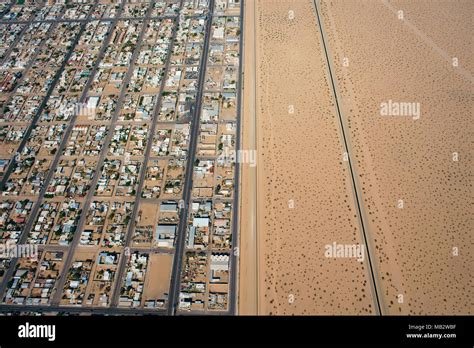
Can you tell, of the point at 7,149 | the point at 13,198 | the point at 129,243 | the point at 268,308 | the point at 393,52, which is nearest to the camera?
the point at 268,308

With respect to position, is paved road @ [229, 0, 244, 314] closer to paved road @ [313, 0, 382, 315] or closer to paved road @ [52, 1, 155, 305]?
paved road @ [52, 1, 155, 305]

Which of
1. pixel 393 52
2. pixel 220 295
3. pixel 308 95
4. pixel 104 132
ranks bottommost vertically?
pixel 220 295

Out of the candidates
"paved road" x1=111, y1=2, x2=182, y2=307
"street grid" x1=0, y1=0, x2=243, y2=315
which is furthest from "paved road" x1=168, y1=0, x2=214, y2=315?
"paved road" x1=111, y1=2, x2=182, y2=307

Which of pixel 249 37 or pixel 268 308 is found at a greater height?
pixel 249 37

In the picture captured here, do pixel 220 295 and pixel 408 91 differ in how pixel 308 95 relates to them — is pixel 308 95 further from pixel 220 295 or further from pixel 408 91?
pixel 220 295

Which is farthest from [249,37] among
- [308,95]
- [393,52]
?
[393,52]

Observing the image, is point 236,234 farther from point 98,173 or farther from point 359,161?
point 98,173

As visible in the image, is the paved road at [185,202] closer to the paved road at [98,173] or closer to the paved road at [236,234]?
the paved road at [236,234]
